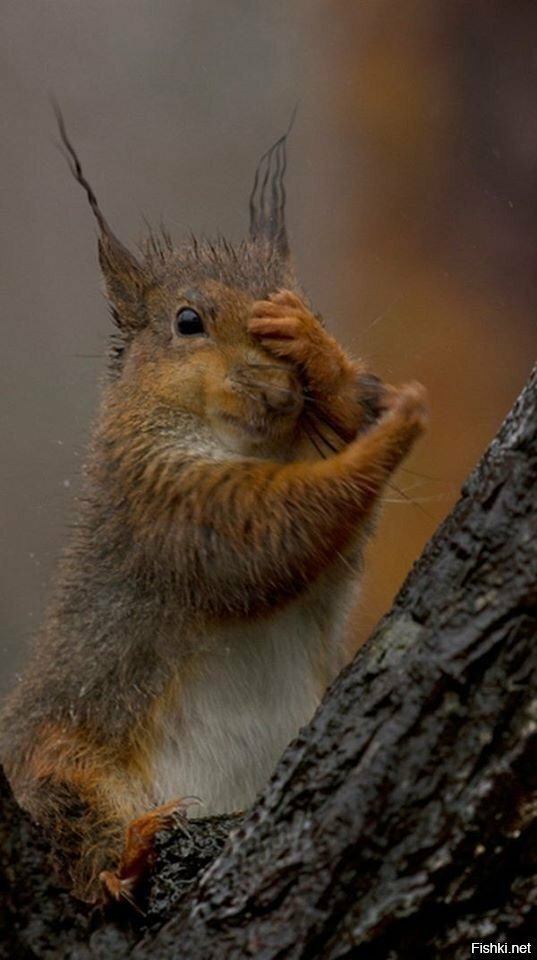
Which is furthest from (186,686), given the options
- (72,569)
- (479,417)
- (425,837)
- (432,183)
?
(432,183)

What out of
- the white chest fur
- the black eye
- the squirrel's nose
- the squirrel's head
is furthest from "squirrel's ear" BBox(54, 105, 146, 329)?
the white chest fur

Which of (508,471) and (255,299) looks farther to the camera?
(255,299)

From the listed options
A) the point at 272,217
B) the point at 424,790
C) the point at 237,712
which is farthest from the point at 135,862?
the point at 272,217

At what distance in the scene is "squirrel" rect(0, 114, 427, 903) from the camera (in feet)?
8.46

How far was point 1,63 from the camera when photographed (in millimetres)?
4211

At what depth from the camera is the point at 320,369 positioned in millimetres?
2605

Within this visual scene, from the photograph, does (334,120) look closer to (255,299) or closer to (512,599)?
(255,299)

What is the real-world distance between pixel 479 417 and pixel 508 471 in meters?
2.65

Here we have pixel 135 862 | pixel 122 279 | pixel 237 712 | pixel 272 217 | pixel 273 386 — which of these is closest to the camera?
pixel 135 862

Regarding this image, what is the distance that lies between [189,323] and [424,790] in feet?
4.35

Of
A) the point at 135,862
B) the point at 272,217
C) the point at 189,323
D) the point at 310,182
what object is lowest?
the point at 135,862

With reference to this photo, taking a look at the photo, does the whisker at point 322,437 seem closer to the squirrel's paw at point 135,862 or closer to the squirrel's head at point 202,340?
the squirrel's head at point 202,340

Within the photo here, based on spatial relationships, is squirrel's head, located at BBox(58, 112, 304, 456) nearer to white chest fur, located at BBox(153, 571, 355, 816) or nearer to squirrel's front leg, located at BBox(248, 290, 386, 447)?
squirrel's front leg, located at BBox(248, 290, 386, 447)

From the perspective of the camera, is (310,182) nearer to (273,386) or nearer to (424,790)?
(273,386)
